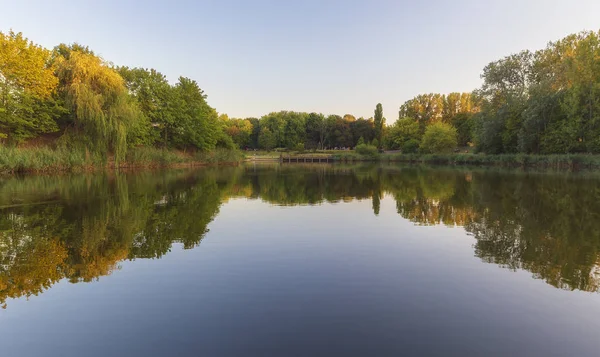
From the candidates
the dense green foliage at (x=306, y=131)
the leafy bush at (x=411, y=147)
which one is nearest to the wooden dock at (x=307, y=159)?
the leafy bush at (x=411, y=147)

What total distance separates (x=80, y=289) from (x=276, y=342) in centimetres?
410

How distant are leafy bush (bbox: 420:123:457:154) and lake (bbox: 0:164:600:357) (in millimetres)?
61846

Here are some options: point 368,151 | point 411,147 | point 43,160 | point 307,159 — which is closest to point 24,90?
point 43,160

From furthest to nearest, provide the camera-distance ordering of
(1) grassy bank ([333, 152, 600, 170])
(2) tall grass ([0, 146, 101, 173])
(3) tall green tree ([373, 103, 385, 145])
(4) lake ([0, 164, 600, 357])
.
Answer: (3) tall green tree ([373, 103, 385, 145]) → (1) grassy bank ([333, 152, 600, 170]) → (2) tall grass ([0, 146, 101, 173]) → (4) lake ([0, 164, 600, 357])

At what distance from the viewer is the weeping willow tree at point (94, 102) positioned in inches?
1273

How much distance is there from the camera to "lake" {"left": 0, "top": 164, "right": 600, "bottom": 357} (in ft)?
14.6

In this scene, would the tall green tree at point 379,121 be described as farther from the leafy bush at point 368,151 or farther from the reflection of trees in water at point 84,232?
the reflection of trees in water at point 84,232

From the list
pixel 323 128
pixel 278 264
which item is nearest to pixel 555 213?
pixel 278 264

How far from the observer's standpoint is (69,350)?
427 cm

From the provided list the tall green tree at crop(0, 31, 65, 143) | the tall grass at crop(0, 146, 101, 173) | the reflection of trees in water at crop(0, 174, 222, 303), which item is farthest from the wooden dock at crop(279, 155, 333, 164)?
the reflection of trees in water at crop(0, 174, 222, 303)

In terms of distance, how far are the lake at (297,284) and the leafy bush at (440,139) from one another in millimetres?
61846

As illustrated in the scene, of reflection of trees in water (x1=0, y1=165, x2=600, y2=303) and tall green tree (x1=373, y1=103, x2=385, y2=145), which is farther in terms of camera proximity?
tall green tree (x1=373, y1=103, x2=385, y2=145)

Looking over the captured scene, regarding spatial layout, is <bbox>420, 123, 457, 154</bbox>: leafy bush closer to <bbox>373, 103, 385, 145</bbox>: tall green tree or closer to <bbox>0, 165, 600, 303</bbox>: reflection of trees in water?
<bbox>373, 103, 385, 145</bbox>: tall green tree

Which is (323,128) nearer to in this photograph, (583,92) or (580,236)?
A: (583,92)
